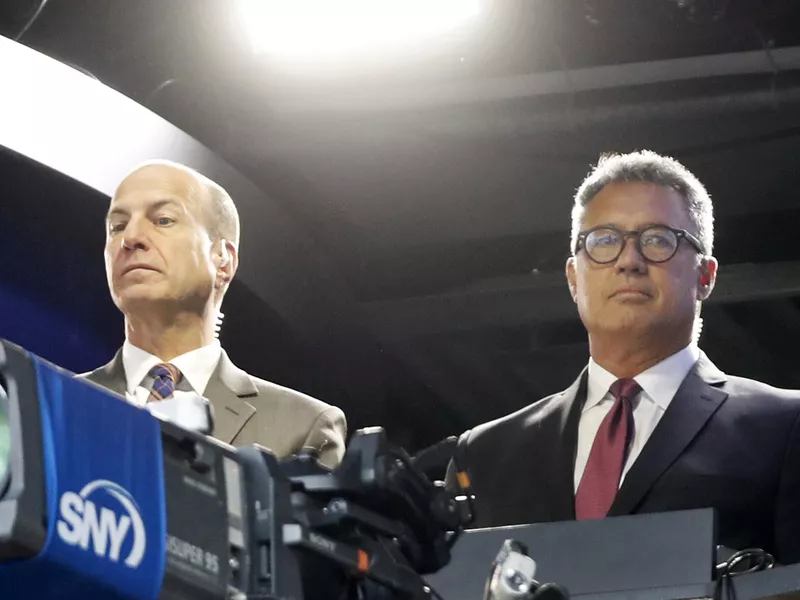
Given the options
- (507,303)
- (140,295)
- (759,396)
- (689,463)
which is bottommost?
(689,463)

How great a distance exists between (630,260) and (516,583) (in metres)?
0.96

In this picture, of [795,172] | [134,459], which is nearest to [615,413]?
[134,459]

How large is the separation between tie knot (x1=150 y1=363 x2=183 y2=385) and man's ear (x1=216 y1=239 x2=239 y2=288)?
184mm

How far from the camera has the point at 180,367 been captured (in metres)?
2.10

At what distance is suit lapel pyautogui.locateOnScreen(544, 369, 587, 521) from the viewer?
198 centimetres

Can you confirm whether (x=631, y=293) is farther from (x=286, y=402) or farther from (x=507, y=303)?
(x=507, y=303)

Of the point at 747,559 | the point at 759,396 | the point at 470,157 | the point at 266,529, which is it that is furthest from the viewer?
the point at 470,157

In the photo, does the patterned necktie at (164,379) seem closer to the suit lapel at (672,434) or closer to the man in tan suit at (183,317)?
the man in tan suit at (183,317)

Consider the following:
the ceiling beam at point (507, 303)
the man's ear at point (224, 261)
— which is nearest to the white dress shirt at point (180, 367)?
the man's ear at point (224, 261)

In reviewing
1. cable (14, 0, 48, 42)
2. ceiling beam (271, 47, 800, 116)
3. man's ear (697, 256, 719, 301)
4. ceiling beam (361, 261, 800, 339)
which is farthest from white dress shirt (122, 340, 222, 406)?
ceiling beam (361, 261, 800, 339)

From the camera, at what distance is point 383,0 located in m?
3.04

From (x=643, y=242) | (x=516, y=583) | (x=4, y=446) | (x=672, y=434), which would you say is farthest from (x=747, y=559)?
(x=4, y=446)

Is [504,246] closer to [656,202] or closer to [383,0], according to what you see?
[383,0]

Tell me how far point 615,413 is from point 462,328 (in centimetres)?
206
